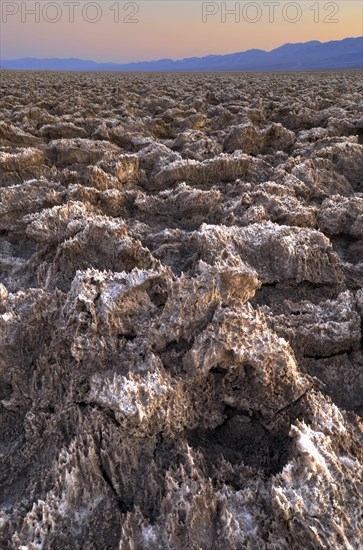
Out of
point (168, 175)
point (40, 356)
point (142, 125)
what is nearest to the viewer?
point (40, 356)

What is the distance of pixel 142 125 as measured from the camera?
26.7 feet

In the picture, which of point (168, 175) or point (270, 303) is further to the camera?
point (168, 175)

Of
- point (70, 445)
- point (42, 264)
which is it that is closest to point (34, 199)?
point (42, 264)

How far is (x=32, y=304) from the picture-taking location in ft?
7.64

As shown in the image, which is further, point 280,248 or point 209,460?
point 280,248

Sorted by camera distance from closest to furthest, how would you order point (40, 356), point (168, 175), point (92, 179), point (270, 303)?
point (40, 356) < point (270, 303) < point (92, 179) < point (168, 175)

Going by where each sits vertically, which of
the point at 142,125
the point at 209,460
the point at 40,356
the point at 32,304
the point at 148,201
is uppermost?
the point at 142,125

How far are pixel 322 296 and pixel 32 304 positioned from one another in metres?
1.75

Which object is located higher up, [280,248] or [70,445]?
[280,248]

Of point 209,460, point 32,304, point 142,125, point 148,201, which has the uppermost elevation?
point 142,125

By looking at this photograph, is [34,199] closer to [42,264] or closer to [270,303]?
[42,264]

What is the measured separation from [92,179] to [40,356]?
284 cm

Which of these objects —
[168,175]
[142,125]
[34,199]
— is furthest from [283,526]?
[142,125]

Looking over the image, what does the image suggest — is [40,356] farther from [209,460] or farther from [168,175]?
[168,175]
